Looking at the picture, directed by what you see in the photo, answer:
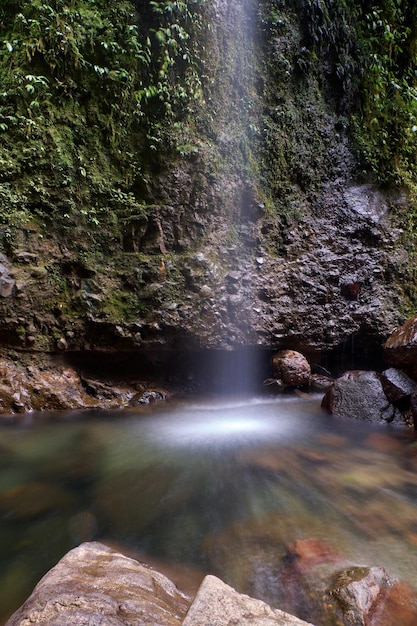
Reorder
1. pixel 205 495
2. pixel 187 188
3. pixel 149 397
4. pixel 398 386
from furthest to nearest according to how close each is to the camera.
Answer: pixel 187 188
pixel 149 397
pixel 398 386
pixel 205 495

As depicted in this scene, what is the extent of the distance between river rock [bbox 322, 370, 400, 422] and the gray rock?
4.20 metres

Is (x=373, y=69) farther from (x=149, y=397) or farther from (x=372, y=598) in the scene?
(x=372, y=598)

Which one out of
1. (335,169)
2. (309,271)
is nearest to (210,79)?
(335,169)

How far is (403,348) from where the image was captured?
200 inches

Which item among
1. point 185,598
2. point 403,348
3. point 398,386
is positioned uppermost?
point 403,348

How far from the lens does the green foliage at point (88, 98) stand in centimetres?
525

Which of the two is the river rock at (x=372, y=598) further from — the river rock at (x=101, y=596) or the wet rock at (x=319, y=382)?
the wet rock at (x=319, y=382)

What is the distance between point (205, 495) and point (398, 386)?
3.52m

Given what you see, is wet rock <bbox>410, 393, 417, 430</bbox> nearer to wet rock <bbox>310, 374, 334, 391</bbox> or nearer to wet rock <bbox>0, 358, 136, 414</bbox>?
wet rock <bbox>310, 374, 334, 391</bbox>

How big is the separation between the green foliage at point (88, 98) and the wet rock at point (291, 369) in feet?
12.2

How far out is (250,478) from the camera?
3186 millimetres

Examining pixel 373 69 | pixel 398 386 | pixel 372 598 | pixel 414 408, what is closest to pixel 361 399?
pixel 398 386

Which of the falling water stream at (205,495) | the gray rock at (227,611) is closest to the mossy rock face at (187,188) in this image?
the falling water stream at (205,495)

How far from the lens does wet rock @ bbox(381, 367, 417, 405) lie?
16.4 ft
